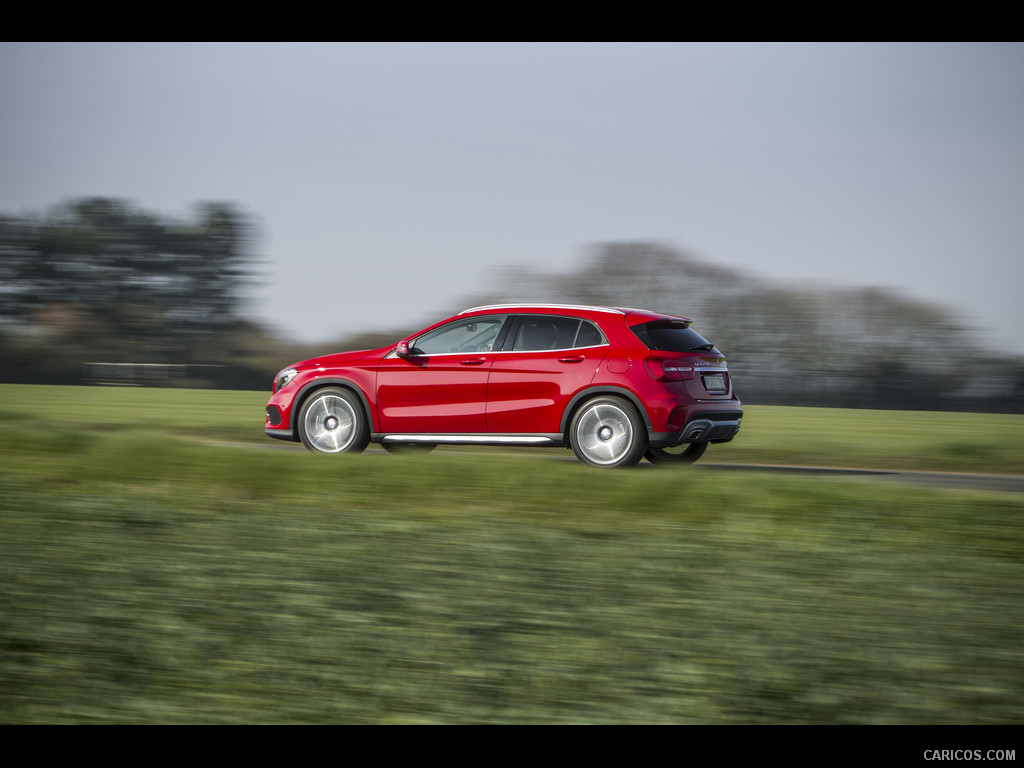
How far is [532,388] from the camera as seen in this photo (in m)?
9.73

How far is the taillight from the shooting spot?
9.40 m

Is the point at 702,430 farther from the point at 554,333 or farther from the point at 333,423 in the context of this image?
the point at 333,423

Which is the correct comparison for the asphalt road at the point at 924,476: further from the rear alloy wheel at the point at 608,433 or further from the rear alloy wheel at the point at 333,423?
the rear alloy wheel at the point at 333,423

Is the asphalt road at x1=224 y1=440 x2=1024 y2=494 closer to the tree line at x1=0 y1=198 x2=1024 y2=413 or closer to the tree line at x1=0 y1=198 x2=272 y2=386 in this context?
the tree line at x1=0 y1=198 x2=1024 y2=413

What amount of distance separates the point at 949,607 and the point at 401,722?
10.0ft

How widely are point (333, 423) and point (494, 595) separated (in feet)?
19.5

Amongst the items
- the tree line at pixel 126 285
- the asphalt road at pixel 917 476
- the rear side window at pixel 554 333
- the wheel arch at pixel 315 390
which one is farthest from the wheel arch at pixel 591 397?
the tree line at pixel 126 285

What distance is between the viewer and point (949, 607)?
5043 mm

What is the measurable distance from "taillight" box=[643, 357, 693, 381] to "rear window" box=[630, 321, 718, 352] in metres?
0.16

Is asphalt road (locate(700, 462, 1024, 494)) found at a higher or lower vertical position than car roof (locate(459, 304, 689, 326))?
lower

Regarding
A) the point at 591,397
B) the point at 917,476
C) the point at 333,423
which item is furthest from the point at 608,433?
the point at 917,476

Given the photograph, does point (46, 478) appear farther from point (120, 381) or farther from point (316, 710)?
point (120, 381)

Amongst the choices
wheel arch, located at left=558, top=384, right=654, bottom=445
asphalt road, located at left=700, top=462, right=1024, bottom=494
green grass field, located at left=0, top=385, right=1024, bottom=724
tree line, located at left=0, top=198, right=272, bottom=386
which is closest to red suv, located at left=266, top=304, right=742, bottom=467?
wheel arch, located at left=558, top=384, right=654, bottom=445

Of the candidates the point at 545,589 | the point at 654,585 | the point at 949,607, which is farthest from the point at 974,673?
the point at 545,589
